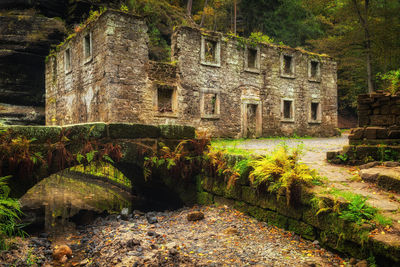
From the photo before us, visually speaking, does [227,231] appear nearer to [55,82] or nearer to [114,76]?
[114,76]

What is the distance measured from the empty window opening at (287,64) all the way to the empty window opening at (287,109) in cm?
188

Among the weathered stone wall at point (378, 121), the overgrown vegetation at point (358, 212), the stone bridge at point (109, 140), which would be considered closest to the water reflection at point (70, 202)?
the stone bridge at point (109, 140)

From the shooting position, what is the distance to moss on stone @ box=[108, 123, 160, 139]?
622cm

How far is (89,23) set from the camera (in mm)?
14586

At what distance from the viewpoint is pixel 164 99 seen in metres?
15.0

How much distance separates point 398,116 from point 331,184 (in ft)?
8.86

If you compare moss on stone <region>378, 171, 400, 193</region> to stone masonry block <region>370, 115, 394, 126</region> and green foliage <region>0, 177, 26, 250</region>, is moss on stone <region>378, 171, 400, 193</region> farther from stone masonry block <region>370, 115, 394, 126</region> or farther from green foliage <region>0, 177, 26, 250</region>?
green foliage <region>0, 177, 26, 250</region>

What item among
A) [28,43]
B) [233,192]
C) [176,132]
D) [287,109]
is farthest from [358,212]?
[28,43]

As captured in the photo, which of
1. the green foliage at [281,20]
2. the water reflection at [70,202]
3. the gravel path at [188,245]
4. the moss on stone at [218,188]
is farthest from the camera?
the green foliage at [281,20]

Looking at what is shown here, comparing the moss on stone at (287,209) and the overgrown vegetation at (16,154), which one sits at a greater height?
the overgrown vegetation at (16,154)

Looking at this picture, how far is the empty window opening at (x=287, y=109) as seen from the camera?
738 inches

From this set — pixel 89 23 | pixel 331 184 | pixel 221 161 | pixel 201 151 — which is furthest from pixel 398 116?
pixel 89 23

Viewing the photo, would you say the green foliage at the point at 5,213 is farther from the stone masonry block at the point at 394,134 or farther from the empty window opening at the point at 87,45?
the empty window opening at the point at 87,45

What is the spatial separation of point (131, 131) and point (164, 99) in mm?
8761
